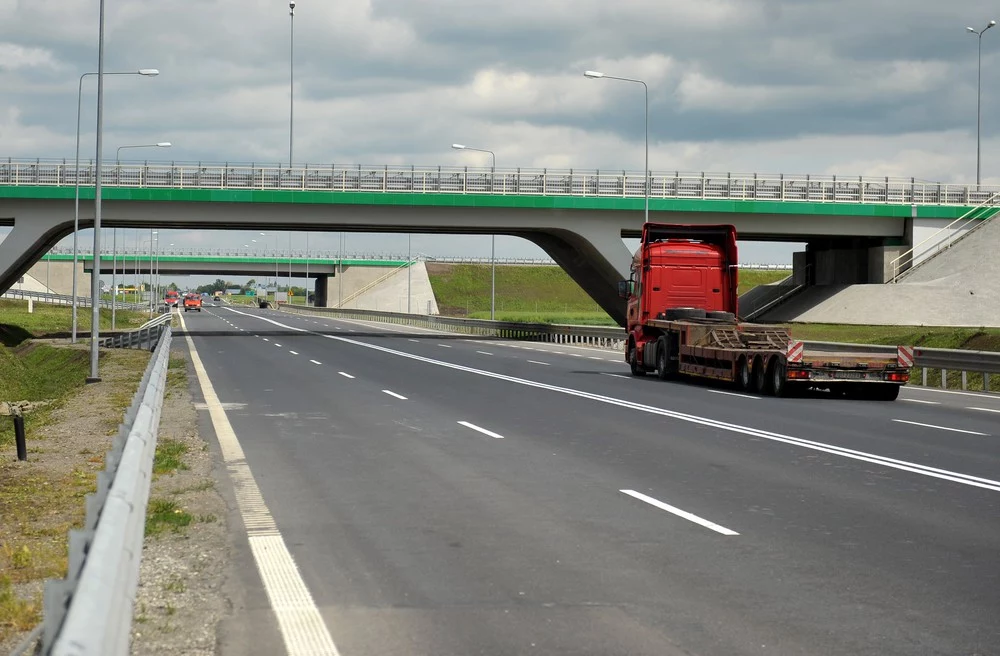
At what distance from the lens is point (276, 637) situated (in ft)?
19.9

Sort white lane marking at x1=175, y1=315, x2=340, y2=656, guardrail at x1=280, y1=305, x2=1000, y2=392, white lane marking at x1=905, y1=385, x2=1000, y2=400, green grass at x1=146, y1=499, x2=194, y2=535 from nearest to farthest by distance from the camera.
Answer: white lane marking at x1=175, y1=315, x2=340, y2=656 → green grass at x1=146, y1=499, x2=194, y2=535 → white lane marking at x1=905, y1=385, x2=1000, y2=400 → guardrail at x1=280, y1=305, x2=1000, y2=392

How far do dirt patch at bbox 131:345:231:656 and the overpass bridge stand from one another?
4120cm

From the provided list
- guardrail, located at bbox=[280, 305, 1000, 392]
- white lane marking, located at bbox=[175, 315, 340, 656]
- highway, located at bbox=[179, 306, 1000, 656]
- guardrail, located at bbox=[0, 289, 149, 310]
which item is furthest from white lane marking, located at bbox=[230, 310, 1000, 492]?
guardrail, located at bbox=[0, 289, 149, 310]

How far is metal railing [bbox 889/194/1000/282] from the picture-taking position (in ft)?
185

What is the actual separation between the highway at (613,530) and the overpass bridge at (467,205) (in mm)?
35414

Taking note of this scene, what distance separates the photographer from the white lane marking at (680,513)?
29.7ft

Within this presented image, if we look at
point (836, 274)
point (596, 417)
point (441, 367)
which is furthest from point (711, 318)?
point (836, 274)

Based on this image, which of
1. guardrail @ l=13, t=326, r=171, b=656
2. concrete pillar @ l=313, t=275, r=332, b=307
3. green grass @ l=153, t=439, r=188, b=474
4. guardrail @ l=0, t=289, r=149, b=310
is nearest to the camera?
guardrail @ l=13, t=326, r=171, b=656

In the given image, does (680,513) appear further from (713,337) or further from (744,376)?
(713,337)

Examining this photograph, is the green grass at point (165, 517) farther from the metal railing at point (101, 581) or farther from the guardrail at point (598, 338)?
the guardrail at point (598, 338)

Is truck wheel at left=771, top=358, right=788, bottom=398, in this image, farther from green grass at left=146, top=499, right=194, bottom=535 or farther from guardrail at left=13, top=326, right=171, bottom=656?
guardrail at left=13, top=326, right=171, bottom=656

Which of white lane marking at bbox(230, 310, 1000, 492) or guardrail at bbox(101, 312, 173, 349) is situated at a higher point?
guardrail at bbox(101, 312, 173, 349)

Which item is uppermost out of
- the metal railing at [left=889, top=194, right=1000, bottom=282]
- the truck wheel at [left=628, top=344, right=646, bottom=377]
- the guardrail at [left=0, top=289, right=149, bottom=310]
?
the metal railing at [left=889, top=194, right=1000, bottom=282]

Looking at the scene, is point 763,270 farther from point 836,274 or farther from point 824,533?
point 824,533
